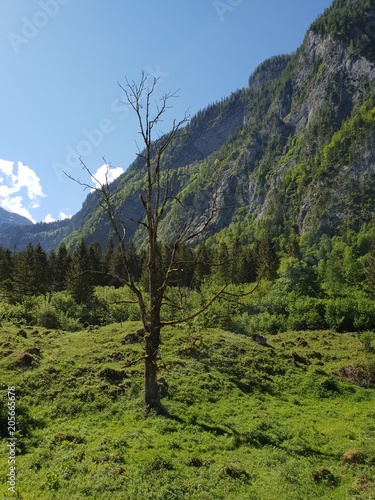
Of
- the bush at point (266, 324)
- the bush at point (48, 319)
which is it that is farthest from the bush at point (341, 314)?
the bush at point (48, 319)

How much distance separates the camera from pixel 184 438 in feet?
54.9

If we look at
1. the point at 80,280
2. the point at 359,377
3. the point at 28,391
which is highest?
the point at 80,280

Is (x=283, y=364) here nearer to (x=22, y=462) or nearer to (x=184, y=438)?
(x=184, y=438)

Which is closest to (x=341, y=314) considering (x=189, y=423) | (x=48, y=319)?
(x=48, y=319)

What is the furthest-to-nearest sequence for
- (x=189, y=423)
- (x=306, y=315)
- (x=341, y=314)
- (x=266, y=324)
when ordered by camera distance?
1. (x=306, y=315)
2. (x=266, y=324)
3. (x=341, y=314)
4. (x=189, y=423)

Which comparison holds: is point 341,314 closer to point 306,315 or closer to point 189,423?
point 306,315

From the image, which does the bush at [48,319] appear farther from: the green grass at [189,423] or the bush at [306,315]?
the bush at [306,315]

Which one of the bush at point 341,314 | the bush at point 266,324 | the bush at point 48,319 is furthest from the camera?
the bush at point 266,324

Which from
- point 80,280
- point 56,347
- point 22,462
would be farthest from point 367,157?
point 22,462

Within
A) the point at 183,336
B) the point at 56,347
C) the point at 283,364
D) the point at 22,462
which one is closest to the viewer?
the point at 22,462

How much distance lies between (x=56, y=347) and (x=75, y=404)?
1176 cm

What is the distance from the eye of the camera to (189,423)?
18.9m

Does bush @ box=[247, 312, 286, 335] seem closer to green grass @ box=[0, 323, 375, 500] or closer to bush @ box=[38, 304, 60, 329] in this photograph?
green grass @ box=[0, 323, 375, 500]

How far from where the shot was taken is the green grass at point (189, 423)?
12.6 m
